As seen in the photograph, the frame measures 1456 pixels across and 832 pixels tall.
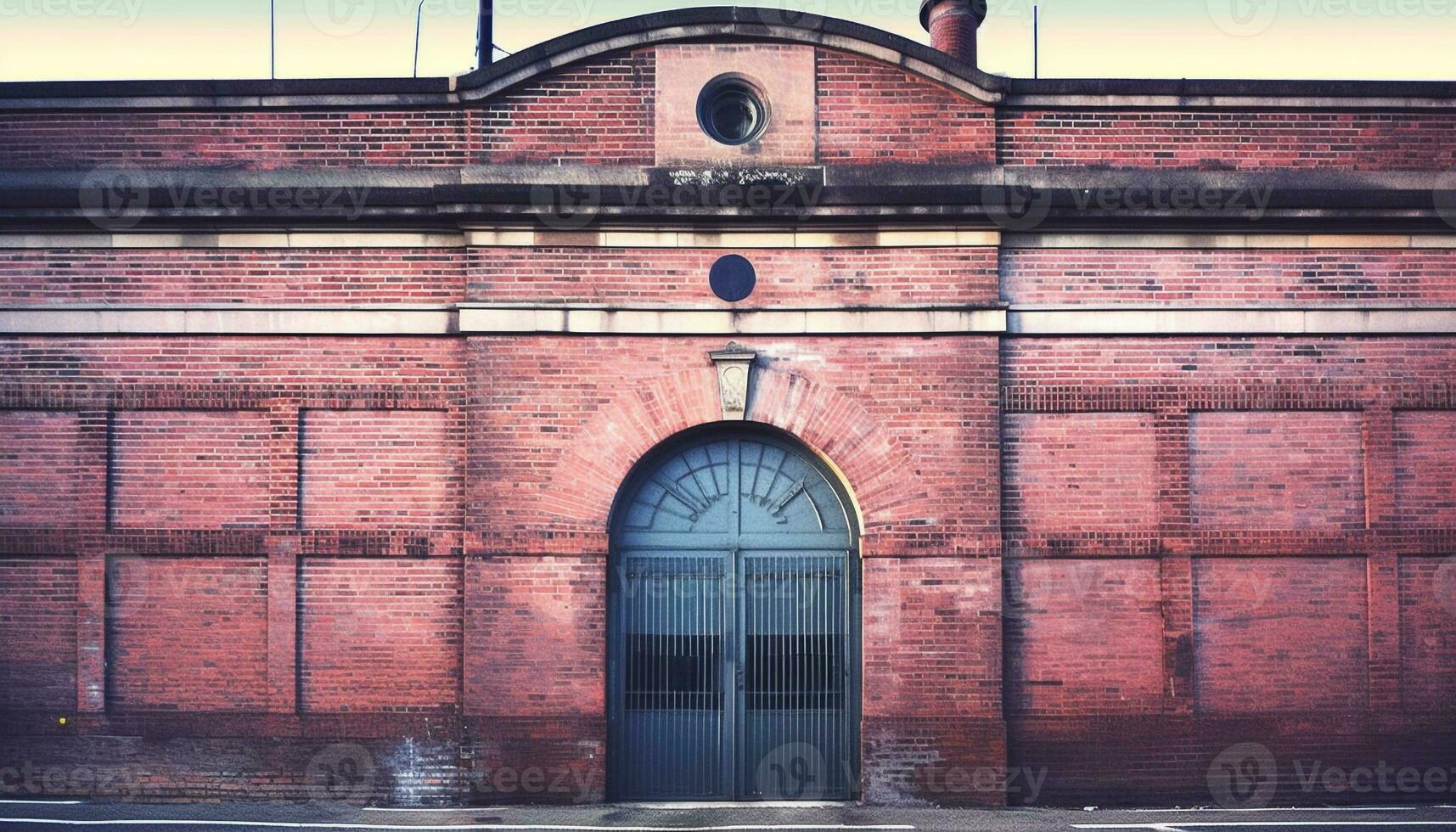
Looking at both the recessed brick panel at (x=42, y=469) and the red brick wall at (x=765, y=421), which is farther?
the recessed brick panel at (x=42, y=469)

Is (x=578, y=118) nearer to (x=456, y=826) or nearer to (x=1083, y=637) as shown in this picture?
(x=456, y=826)

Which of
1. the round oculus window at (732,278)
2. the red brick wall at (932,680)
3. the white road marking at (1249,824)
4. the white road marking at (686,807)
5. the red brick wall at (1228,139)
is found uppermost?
the red brick wall at (1228,139)

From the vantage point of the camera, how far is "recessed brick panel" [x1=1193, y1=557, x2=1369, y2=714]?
10938 millimetres

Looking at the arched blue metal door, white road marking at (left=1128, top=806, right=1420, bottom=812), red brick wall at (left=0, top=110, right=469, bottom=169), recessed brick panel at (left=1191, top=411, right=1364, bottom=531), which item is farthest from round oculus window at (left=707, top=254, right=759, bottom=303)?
white road marking at (left=1128, top=806, right=1420, bottom=812)

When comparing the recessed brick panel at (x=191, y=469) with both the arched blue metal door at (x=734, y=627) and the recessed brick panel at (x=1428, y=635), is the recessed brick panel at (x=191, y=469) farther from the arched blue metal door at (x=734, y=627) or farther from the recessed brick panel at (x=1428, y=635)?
the recessed brick panel at (x=1428, y=635)

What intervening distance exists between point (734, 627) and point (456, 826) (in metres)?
2.89

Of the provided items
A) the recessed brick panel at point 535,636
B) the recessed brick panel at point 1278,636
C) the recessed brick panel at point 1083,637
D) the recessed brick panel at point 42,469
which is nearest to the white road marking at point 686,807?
the recessed brick panel at point 535,636

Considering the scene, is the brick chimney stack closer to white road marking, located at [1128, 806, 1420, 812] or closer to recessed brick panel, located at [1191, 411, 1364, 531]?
recessed brick panel, located at [1191, 411, 1364, 531]

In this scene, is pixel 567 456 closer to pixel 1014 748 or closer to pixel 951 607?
pixel 951 607

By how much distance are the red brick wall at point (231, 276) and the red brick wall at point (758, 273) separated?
59cm

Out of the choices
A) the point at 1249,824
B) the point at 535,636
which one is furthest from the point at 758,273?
the point at 1249,824

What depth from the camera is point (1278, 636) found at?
11.0 metres

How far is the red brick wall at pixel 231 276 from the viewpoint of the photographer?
36.5 ft

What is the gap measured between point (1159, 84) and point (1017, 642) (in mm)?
5218
